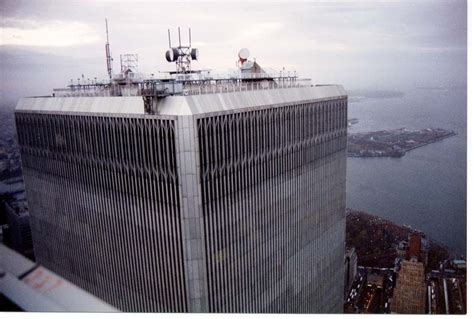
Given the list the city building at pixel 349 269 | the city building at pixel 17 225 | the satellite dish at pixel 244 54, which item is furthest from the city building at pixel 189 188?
the city building at pixel 349 269

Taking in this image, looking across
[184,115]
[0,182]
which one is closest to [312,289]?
[184,115]

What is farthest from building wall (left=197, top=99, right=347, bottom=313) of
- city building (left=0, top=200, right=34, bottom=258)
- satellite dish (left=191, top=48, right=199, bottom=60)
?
city building (left=0, top=200, right=34, bottom=258)

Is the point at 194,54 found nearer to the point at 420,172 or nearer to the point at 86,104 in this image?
the point at 86,104

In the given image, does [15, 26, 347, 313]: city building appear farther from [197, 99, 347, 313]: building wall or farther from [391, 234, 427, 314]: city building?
[391, 234, 427, 314]: city building

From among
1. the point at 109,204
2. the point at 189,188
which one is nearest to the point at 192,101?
the point at 189,188
